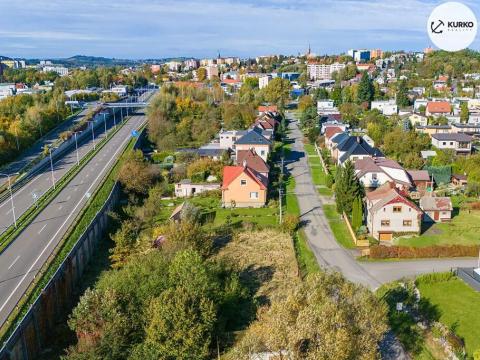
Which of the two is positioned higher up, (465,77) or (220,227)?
(465,77)

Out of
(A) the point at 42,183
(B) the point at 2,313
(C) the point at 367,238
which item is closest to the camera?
(B) the point at 2,313

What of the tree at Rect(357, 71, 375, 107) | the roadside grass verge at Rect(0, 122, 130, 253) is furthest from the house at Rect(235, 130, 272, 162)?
the tree at Rect(357, 71, 375, 107)

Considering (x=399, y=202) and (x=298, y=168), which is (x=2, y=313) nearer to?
(x=399, y=202)

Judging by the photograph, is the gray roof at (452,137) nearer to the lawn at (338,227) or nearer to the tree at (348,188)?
the lawn at (338,227)

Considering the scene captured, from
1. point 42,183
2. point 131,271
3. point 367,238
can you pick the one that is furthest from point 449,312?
point 42,183

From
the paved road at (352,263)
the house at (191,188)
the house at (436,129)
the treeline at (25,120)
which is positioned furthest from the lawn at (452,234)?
the treeline at (25,120)

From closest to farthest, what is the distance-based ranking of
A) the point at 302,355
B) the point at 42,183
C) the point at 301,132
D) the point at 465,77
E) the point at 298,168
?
the point at 302,355 < the point at 42,183 < the point at 298,168 < the point at 301,132 < the point at 465,77
